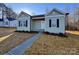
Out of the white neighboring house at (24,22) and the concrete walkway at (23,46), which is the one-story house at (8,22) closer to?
the white neighboring house at (24,22)

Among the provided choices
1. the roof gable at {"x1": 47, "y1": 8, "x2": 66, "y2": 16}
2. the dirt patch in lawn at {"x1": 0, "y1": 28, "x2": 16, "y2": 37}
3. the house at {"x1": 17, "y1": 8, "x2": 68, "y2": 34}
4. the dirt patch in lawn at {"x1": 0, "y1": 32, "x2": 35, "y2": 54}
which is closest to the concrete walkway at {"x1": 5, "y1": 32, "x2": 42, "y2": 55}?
the dirt patch in lawn at {"x1": 0, "y1": 32, "x2": 35, "y2": 54}

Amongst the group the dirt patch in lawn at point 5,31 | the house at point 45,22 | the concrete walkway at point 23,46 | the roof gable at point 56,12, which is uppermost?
the roof gable at point 56,12

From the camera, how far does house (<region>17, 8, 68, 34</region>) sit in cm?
496

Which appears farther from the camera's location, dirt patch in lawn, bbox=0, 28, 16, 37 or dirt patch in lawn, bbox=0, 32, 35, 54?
dirt patch in lawn, bbox=0, 28, 16, 37

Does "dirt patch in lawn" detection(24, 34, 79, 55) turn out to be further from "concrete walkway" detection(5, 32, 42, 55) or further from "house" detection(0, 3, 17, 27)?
"house" detection(0, 3, 17, 27)

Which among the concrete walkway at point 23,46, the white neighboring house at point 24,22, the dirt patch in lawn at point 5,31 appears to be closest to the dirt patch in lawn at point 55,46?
the concrete walkway at point 23,46

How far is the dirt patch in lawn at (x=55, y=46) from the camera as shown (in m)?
4.83

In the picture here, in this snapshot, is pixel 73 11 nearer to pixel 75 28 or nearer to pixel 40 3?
pixel 75 28

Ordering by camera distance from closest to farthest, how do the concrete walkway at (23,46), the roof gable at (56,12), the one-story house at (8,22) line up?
1. the concrete walkway at (23,46)
2. the roof gable at (56,12)
3. the one-story house at (8,22)

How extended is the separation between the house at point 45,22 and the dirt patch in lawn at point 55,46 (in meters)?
0.20

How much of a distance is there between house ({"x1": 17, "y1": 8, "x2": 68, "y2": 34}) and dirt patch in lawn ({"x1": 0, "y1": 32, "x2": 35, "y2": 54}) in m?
0.15

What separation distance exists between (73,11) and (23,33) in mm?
1388

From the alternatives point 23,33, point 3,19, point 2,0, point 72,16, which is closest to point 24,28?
point 23,33

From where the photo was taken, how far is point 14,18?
5.04m
